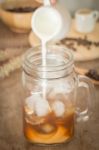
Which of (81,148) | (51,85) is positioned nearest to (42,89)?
(51,85)

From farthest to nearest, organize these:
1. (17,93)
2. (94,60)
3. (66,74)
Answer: (94,60)
(17,93)
(66,74)

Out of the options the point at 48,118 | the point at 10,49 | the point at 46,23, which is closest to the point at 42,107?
the point at 48,118

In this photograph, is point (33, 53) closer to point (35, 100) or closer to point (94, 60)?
point (35, 100)

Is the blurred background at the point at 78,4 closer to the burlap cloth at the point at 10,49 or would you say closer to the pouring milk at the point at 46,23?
the burlap cloth at the point at 10,49

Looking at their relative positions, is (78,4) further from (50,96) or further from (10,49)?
(50,96)

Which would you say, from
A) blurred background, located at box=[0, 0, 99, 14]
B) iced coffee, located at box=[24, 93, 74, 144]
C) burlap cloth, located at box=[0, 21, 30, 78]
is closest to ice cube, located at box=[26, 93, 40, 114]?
iced coffee, located at box=[24, 93, 74, 144]
